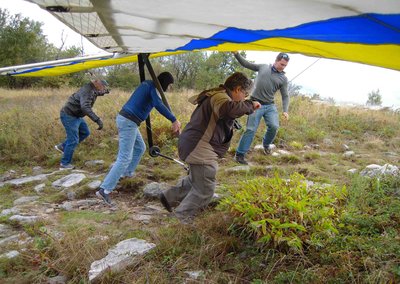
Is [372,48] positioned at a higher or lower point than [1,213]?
higher

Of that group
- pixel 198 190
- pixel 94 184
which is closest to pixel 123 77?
pixel 94 184

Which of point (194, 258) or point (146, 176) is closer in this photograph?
point (194, 258)

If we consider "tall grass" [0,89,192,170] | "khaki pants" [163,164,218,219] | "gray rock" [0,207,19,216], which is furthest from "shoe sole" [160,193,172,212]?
"tall grass" [0,89,192,170]

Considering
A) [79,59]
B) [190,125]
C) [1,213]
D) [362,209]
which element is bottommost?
[1,213]

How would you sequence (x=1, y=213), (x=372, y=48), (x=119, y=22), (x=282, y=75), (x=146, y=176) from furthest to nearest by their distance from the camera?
(x=282, y=75), (x=146, y=176), (x=1, y=213), (x=119, y=22), (x=372, y=48)

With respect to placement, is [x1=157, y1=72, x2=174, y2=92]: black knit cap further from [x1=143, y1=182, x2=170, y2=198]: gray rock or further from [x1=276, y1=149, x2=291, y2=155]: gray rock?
[x1=276, y1=149, x2=291, y2=155]: gray rock

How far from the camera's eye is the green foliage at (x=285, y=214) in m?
2.37

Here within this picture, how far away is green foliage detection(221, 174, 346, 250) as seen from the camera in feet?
7.78

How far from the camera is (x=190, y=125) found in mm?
3145

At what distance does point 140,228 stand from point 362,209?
2215 mm

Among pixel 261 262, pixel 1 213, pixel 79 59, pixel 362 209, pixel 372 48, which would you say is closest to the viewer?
pixel 372 48

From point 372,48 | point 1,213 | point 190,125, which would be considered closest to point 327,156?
point 190,125

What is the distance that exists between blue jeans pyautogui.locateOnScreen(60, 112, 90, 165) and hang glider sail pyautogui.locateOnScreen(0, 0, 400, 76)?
2986 millimetres

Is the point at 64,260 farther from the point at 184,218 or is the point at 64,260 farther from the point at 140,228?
the point at 184,218
